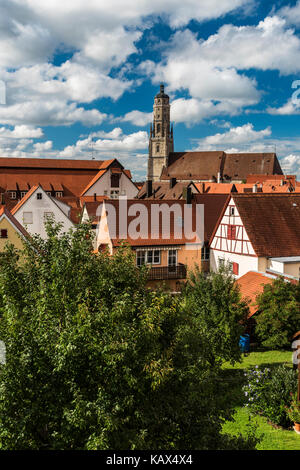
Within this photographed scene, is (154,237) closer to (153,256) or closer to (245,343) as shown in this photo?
(153,256)

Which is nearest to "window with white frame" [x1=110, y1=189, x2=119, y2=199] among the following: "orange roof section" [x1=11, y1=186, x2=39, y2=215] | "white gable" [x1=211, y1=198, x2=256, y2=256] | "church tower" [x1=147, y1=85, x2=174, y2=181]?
"orange roof section" [x1=11, y1=186, x2=39, y2=215]

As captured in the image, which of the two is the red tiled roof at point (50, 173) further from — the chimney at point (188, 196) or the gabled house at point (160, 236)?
the gabled house at point (160, 236)

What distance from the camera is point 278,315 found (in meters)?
19.4

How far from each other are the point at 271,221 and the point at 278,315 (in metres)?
12.1

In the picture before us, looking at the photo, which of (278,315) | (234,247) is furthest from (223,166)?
(278,315)

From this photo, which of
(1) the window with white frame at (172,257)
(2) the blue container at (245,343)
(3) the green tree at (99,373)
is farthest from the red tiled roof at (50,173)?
(3) the green tree at (99,373)

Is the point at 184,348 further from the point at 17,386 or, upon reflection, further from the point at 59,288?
the point at 17,386

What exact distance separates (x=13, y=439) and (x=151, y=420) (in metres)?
2.22

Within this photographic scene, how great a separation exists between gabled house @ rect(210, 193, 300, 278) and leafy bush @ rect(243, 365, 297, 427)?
13.5 metres

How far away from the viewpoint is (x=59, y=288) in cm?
826

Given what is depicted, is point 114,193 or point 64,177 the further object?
point 64,177

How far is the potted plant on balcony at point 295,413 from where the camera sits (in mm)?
12468

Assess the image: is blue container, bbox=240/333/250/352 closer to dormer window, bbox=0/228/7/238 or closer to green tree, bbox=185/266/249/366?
green tree, bbox=185/266/249/366

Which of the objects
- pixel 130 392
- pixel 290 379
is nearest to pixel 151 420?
pixel 130 392
